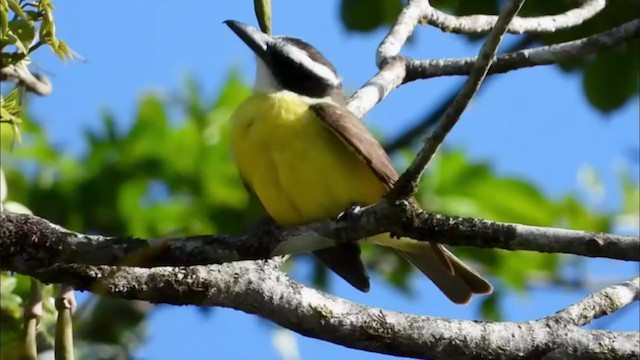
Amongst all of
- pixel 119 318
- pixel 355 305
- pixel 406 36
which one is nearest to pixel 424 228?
pixel 355 305

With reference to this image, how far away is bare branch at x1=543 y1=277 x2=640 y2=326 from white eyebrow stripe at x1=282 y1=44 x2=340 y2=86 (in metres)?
1.54

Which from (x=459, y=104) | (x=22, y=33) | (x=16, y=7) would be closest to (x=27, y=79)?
(x=22, y=33)

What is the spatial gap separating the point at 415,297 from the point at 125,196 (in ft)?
4.78

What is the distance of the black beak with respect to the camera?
476 centimetres

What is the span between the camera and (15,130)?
3195 mm

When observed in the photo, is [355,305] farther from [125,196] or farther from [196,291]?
[125,196]

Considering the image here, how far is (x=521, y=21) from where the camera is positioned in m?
4.44

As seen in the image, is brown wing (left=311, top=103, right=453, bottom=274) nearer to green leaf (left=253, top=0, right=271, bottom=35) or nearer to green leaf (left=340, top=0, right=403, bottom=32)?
green leaf (left=340, top=0, right=403, bottom=32)

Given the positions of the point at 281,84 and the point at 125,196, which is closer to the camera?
the point at 281,84

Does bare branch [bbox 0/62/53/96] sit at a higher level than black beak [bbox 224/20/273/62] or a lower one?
lower

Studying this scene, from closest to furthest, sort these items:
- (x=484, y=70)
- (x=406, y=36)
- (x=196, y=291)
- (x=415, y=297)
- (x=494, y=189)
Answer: (x=484, y=70), (x=196, y=291), (x=406, y=36), (x=494, y=189), (x=415, y=297)

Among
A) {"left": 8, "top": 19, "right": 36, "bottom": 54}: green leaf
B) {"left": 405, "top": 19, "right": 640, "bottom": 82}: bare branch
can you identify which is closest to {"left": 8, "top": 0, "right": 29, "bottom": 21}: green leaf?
{"left": 8, "top": 19, "right": 36, "bottom": 54}: green leaf

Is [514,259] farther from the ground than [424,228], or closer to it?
farther from the ground

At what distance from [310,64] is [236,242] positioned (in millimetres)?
1900
